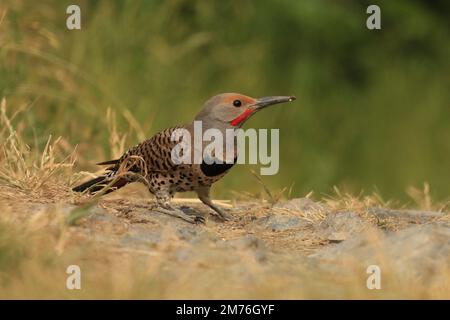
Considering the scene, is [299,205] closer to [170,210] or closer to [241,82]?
[170,210]

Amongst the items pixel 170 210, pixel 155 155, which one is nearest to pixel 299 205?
pixel 170 210

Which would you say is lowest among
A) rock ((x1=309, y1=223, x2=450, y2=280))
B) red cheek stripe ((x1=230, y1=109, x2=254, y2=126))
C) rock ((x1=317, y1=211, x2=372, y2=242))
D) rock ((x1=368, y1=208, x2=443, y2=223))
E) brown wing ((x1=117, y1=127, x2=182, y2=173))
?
rock ((x1=309, y1=223, x2=450, y2=280))

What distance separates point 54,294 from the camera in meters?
3.66

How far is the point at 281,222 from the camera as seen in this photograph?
17.3ft

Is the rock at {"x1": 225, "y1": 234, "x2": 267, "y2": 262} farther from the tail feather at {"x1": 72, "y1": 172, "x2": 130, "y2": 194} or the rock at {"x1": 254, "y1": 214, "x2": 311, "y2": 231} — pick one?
the tail feather at {"x1": 72, "y1": 172, "x2": 130, "y2": 194}

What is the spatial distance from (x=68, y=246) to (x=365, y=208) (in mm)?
2009

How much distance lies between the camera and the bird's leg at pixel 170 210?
205 inches

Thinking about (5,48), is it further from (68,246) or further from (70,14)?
(68,246)

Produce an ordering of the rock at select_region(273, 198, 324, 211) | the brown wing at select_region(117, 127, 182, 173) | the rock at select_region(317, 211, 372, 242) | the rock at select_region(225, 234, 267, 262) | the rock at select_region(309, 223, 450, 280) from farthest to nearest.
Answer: the rock at select_region(273, 198, 324, 211), the brown wing at select_region(117, 127, 182, 173), the rock at select_region(317, 211, 372, 242), the rock at select_region(225, 234, 267, 262), the rock at select_region(309, 223, 450, 280)

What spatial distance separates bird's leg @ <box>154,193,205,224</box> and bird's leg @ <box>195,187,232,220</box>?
0.11 m

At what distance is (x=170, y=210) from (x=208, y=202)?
36 cm

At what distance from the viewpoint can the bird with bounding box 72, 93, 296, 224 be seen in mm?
5273

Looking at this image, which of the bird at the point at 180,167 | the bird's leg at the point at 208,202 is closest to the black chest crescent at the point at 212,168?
the bird at the point at 180,167

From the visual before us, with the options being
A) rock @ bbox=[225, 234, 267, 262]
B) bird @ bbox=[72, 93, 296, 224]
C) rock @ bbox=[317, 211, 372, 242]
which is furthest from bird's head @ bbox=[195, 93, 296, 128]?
rock @ bbox=[225, 234, 267, 262]
